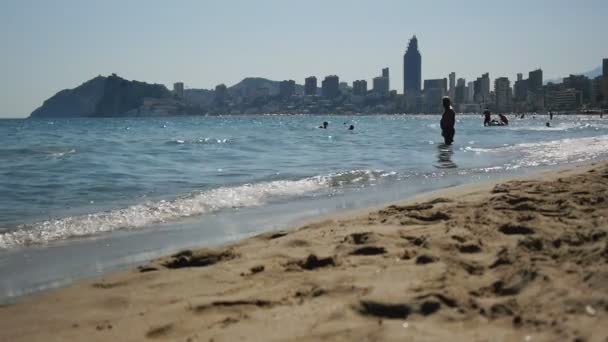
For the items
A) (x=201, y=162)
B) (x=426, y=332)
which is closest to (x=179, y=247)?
(x=426, y=332)

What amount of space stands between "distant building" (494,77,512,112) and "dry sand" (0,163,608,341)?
19503cm

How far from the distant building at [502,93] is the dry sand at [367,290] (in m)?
195

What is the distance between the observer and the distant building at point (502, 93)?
190 metres

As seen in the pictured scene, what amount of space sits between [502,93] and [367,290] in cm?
20389

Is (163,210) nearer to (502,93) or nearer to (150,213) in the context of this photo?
(150,213)

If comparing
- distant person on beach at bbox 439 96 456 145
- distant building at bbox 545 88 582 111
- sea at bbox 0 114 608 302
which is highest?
distant building at bbox 545 88 582 111

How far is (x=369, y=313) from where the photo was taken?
2.98 metres

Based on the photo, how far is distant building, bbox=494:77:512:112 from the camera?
622ft

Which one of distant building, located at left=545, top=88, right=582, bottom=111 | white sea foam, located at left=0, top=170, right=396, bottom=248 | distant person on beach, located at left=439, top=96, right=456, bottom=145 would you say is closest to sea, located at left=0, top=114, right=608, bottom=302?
white sea foam, located at left=0, top=170, right=396, bottom=248

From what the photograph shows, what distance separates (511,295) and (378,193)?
6619mm

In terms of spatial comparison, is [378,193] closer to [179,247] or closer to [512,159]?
[179,247]

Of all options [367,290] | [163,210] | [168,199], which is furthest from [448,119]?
[367,290]

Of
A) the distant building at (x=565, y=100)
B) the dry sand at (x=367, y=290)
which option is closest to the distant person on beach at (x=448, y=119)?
the dry sand at (x=367, y=290)

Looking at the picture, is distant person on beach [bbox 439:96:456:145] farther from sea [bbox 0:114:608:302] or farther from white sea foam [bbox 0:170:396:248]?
white sea foam [bbox 0:170:396:248]
